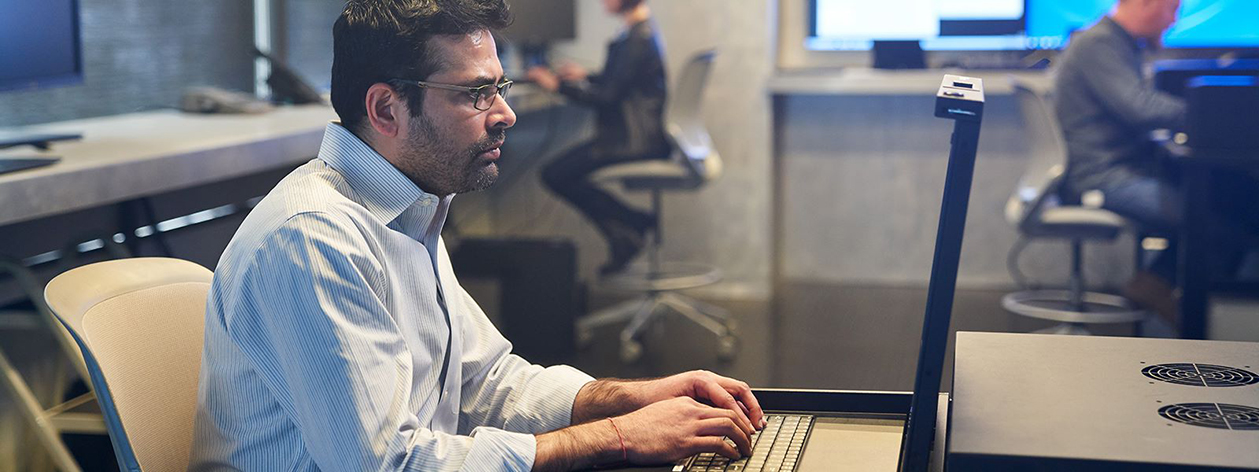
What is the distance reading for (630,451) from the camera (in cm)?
116

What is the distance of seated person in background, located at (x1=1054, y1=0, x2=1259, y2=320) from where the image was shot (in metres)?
3.89

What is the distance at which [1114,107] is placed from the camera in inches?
155

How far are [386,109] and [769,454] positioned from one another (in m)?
0.56

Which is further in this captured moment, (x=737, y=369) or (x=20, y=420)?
(x=737, y=369)

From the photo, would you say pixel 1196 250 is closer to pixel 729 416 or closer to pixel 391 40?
pixel 729 416

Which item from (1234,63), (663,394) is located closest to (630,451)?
(663,394)

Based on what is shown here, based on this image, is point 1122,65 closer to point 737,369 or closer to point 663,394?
A: point 737,369

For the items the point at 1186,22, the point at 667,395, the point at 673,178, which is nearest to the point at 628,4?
the point at 673,178

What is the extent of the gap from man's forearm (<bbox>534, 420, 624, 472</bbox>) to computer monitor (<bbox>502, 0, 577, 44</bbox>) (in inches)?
147

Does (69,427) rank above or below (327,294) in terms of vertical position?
below

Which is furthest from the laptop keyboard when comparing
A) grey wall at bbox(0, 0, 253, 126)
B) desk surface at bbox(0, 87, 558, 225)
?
grey wall at bbox(0, 0, 253, 126)

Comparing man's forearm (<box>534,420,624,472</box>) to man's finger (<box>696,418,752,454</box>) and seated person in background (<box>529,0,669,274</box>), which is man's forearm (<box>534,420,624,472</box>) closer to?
man's finger (<box>696,418,752,454</box>)

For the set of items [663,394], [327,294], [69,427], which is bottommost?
[69,427]

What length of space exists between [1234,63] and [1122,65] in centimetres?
Result: 33
